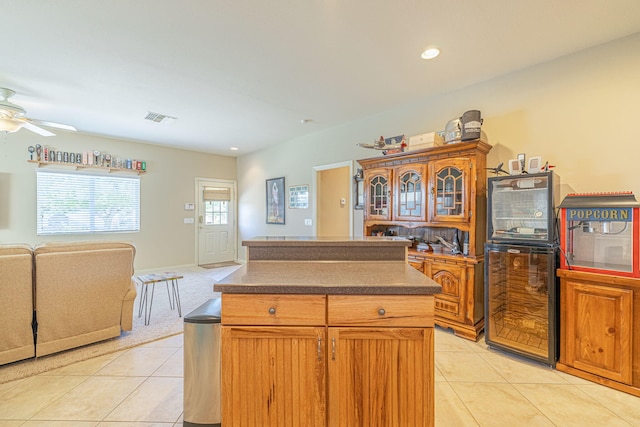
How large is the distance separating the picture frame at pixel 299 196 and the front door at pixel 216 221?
2.22m

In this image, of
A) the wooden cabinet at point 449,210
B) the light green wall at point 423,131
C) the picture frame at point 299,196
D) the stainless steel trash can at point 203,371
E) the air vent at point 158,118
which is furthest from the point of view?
the picture frame at point 299,196

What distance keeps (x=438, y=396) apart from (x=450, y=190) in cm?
187

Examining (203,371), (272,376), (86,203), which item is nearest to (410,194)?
(272,376)

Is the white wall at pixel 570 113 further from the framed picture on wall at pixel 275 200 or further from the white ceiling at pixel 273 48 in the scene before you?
the framed picture on wall at pixel 275 200

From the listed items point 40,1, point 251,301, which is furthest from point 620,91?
point 40,1

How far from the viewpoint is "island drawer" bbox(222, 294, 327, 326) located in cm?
130

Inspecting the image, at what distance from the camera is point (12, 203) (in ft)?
14.5


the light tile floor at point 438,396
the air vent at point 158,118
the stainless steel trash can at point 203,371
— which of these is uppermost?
the air vent at point 158,118

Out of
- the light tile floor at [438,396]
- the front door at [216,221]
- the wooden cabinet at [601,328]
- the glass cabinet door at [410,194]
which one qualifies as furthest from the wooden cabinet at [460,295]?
the front door at [216,221]

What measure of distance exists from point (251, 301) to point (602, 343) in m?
2.59

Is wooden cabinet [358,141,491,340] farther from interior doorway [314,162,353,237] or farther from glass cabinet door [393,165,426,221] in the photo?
interior doorway [314,162,353,237]

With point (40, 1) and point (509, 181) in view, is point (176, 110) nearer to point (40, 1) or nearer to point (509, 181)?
point (40, 1)

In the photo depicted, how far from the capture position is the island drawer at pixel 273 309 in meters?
1.30

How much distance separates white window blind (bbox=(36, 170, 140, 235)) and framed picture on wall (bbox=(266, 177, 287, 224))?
2.63 m
